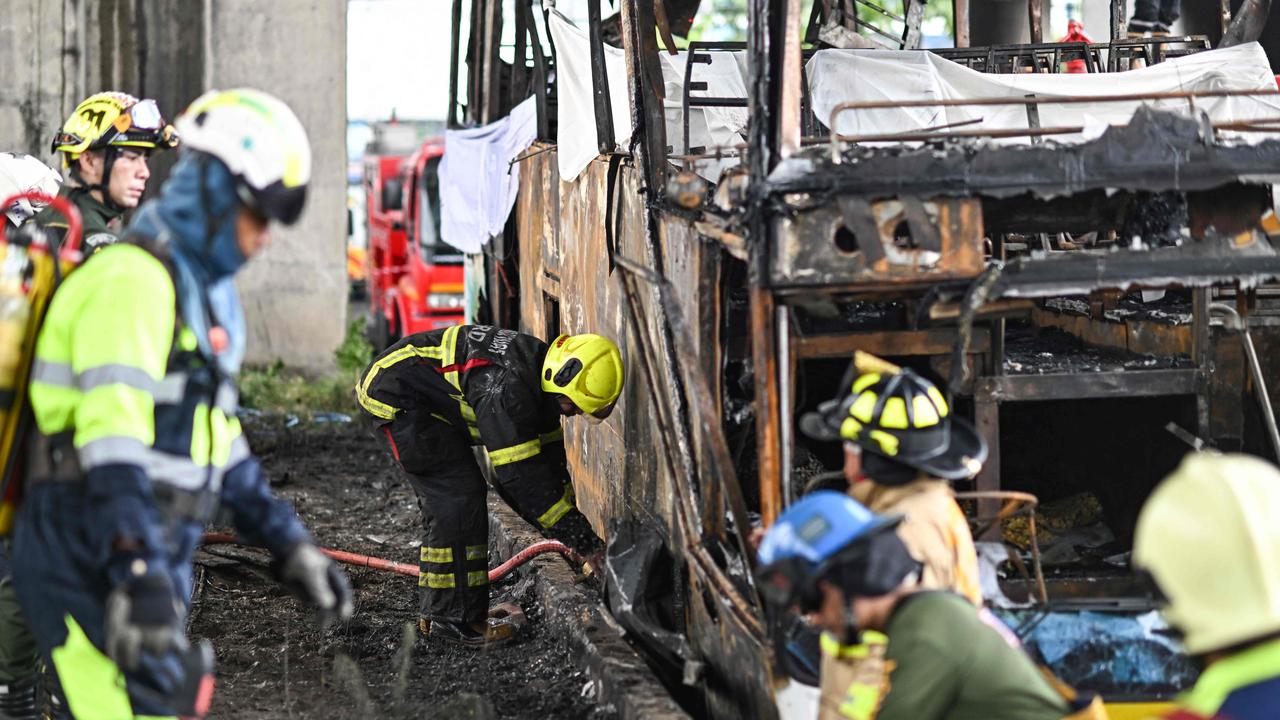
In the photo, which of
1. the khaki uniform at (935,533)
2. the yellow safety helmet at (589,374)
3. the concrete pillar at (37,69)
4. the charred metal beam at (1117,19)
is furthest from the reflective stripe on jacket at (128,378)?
the concrete pillar at (37,69)

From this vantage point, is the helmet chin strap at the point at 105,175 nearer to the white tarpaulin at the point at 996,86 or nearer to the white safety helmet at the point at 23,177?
the white safety helmet at the point at 23,177

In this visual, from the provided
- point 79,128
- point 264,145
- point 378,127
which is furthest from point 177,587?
point 378,127

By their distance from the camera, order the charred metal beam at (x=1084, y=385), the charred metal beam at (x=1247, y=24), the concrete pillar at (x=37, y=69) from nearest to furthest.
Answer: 1. the charred metal beam at (x=1084, y=385)
2. the charred metal beam at (x=1247, y=24)
3. the concrete pillar at (x=37, y=69)

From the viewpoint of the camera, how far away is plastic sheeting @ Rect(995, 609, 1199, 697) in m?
4.52

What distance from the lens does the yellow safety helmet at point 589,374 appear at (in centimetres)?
626

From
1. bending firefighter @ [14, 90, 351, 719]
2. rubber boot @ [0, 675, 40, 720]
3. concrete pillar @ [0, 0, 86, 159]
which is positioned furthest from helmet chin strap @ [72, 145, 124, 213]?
concrete pillar @ [0, 0, 86, 159]

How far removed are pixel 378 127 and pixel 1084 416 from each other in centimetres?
1804

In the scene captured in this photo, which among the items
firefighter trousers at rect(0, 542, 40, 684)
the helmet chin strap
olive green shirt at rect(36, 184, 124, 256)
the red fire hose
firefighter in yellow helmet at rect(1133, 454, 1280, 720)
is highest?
the helmet chin strap

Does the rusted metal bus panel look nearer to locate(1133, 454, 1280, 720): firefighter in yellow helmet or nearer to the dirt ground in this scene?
locate(1133, 454, 1280, 720): firefighter in yellow helmet

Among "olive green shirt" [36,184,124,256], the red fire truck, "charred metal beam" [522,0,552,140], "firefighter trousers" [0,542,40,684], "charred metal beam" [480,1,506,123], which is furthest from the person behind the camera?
the red fire truck

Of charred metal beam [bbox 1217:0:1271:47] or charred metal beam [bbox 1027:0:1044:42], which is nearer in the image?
charred metal beam [bbox 1217:0:1271:47]

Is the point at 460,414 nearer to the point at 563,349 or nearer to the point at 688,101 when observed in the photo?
the point at 563,349

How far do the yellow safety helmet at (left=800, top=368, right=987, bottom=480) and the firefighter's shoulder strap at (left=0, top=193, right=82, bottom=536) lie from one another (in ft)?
6.63

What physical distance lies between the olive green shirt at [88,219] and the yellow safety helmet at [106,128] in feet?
0.52
